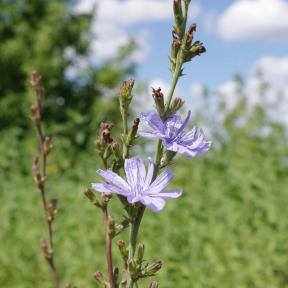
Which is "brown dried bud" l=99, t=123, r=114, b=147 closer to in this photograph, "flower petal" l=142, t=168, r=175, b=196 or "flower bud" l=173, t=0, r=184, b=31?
"flower petal" l=142, t=168, r=175, b=196

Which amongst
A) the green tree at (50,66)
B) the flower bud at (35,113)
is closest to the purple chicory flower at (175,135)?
the flower bud at (35,113)

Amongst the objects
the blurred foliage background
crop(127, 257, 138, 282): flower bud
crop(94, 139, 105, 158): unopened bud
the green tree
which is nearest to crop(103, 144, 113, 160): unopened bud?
crop(94, 139, 105, 158): unopened bud

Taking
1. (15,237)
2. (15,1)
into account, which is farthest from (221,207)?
(15,1)

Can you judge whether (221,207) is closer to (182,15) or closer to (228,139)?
(228,139)

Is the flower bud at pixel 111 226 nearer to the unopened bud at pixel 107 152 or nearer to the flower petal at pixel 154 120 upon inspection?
the unopened bud at pixel 107 152

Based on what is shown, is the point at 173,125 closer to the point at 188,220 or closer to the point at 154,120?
the point at 154,120

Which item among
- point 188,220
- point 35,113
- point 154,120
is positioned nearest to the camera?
point 154,120

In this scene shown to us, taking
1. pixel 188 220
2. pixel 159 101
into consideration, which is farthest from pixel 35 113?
pixel 188 220

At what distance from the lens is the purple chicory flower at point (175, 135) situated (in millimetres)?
969

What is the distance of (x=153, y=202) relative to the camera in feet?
2.94

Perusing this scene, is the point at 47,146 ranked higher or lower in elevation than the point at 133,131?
higher

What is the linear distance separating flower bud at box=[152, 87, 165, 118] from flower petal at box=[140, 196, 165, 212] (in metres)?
0.27

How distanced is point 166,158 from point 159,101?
176 mm

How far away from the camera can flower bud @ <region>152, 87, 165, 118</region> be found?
1043mm
